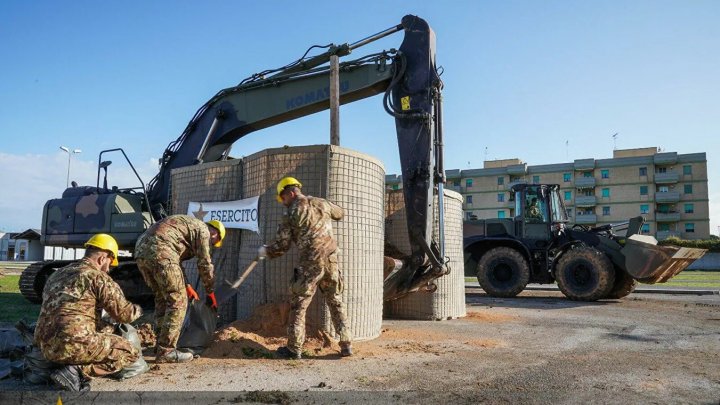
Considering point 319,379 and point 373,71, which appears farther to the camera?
point 373,71

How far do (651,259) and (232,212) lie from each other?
8.41m

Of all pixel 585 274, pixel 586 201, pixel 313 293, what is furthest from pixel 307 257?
pixel 586 201

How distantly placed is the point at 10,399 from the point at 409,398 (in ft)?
10.0

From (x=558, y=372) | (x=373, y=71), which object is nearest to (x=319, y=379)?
(x=558, y=372)

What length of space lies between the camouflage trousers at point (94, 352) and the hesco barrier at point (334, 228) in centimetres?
197

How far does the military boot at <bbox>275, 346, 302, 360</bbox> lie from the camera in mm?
5301

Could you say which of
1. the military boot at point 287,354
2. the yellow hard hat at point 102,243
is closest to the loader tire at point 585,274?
the military boot at point 287,354

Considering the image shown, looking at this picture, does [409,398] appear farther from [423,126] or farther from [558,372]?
[423,126]

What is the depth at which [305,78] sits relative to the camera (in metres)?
8.61

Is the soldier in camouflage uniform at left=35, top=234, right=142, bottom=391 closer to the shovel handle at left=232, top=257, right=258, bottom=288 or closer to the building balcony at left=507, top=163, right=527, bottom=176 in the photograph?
the shovel handle at left=232, top=257, right=258, bottom=288

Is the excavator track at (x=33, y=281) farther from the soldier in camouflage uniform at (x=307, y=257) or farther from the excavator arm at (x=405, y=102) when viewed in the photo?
the soldier in camouflage uniform at (x=307, y=257)

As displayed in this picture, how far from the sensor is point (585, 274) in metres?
12.0

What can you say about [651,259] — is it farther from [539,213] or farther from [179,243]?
[179,243]

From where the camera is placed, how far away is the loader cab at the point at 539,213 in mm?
13531
